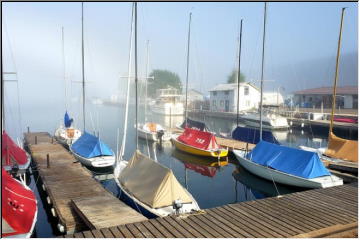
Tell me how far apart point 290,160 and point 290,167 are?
1.79ft

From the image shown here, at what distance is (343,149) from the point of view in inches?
907

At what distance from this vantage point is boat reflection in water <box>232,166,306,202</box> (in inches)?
824

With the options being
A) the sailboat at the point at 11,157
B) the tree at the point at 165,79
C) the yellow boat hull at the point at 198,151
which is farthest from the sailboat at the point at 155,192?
the tree at the point at 165,79

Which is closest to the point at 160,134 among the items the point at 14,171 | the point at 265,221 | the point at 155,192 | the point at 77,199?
the point at 14,171

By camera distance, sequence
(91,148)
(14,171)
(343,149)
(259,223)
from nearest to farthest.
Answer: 1. (259,223)
2. (14,171)
3. (343,149)
4. (91,148)

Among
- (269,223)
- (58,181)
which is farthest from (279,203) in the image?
(58,181)

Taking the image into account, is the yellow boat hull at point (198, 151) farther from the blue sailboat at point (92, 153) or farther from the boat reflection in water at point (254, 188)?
the blue sailboat at point (92, 153)

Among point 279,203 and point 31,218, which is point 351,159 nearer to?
point 279,203

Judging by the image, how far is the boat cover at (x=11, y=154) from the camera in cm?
2236

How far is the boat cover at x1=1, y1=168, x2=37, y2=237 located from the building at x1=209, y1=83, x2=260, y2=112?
66.0 m

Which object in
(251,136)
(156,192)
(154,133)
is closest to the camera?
(156,192)

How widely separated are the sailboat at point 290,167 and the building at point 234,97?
174ft

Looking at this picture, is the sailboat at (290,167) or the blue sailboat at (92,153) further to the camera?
the blue sailboat at (92,153)

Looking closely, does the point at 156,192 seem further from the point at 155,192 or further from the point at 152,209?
the point at 152,209
